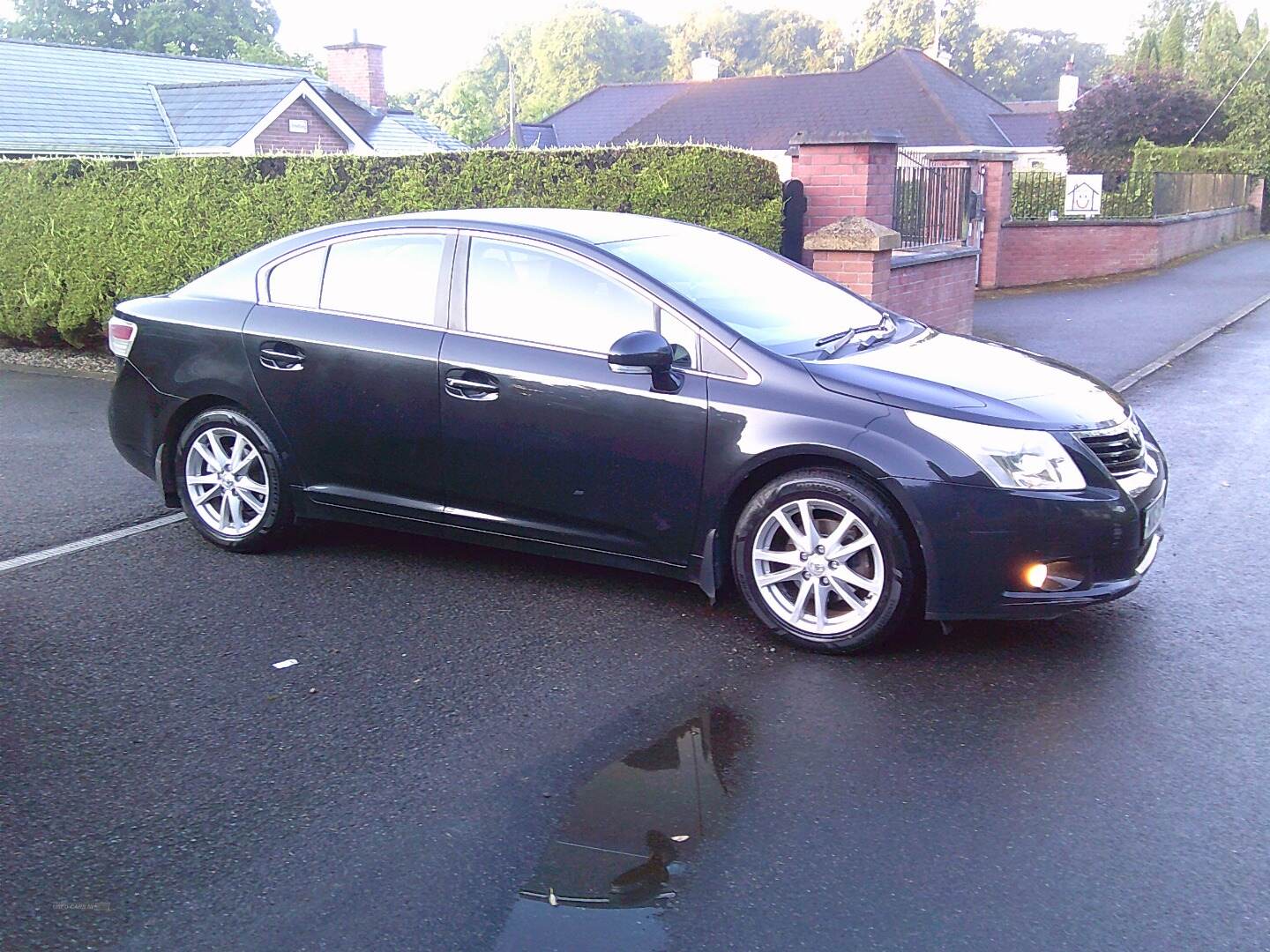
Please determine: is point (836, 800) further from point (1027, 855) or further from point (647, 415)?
point (647, 415)

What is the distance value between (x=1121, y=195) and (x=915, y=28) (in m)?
84.0

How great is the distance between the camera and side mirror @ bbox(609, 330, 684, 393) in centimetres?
499

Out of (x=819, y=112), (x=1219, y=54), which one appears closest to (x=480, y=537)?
(x=819, y=112)

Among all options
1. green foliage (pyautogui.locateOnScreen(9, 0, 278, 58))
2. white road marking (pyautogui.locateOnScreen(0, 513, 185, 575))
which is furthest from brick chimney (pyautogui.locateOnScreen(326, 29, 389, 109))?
white road marking (pyautogui.locateOnScreen(0, 513, 185, 575))

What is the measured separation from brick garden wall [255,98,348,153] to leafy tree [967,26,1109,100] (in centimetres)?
7976

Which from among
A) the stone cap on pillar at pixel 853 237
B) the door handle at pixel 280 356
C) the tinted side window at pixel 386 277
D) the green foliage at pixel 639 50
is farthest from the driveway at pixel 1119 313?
the green foliage at pixel 639 50

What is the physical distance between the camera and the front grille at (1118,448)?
15.9 feet

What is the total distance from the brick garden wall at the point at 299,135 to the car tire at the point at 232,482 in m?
29.6

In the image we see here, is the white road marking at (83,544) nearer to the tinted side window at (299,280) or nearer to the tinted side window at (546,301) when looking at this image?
the tinted side window at (299,280)

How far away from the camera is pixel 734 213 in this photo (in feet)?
34.2

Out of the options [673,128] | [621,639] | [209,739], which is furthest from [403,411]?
[673,128]

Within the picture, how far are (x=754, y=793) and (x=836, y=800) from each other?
0.79 ft

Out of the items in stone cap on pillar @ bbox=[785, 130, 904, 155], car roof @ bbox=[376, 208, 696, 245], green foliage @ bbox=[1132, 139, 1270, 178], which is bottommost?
A: car roof @ bbox=[376, 208, 696, 245]

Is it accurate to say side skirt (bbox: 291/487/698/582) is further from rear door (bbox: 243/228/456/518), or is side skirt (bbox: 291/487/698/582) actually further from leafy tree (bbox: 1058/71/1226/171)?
leafy tree (bbox: 1058/71/1226/171)
